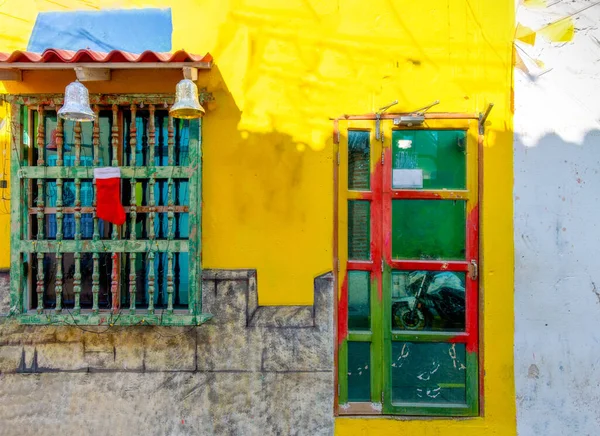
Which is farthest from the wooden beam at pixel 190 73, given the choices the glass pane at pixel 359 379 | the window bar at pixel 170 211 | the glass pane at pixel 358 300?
the glass pane at pixel 359 379

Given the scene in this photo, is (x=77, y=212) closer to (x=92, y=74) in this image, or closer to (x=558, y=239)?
(x=92, y=74)

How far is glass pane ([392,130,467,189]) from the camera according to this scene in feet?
9.99

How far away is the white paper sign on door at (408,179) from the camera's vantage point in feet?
10.00

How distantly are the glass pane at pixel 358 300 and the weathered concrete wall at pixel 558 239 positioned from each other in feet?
3.51

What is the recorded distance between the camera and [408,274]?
3035 mm

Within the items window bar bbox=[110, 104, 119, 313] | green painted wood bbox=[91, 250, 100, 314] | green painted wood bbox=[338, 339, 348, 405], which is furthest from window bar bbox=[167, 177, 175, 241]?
green painted wood bbox=[338, 339, 348, 405]

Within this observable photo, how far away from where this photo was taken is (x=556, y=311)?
2961 millimetres

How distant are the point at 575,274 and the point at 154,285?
9.98ft

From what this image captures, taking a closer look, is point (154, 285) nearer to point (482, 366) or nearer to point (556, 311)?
point (482, 366)

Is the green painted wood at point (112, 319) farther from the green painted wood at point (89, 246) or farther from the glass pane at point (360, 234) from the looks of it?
the glass pane at point (360, 234)

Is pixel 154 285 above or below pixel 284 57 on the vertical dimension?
below

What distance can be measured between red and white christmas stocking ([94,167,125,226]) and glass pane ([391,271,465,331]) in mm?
2028

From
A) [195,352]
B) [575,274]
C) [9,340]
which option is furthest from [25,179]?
[575,274]

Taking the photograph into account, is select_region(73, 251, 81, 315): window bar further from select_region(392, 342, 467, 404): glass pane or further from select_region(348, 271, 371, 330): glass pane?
select_region(392, 342, 467, 404): glass pane
